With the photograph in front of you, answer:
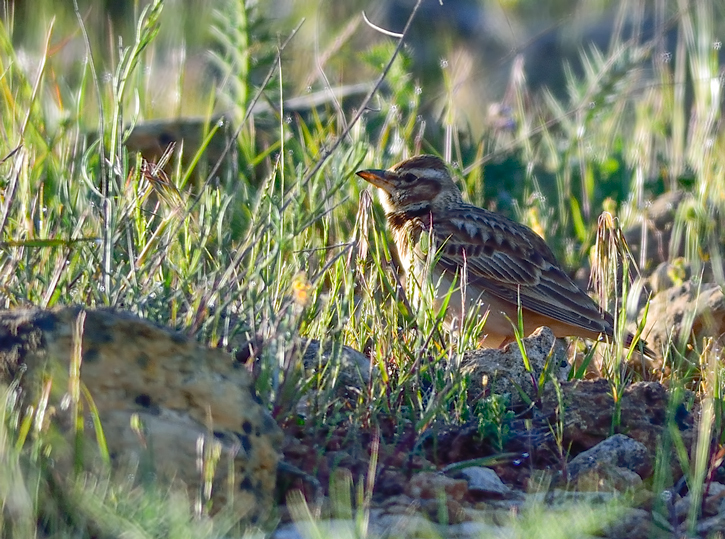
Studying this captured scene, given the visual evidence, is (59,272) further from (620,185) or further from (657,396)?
(620,185)

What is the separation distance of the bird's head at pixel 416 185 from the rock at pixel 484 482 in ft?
10.4

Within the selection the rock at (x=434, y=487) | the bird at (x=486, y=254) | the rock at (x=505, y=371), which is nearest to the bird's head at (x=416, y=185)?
the bird at (x=486, y=254)

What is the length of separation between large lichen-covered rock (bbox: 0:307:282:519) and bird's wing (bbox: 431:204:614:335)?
348cm

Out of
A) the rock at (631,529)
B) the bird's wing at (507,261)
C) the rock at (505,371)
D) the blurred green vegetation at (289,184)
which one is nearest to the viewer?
the rock at (631,529)

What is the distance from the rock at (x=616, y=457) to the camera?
3.48 metres

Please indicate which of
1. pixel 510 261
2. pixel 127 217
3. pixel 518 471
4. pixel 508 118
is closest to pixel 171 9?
pixel 508 118

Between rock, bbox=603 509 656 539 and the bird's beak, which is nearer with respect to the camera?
rock, bbox=603 509 656 539

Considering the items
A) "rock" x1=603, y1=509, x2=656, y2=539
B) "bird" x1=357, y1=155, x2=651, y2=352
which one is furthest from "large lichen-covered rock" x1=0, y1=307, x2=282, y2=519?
"bird" x1=357, y1=155, x2=651, y2=352

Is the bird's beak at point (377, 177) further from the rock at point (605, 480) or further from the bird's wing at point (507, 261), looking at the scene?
the rock at point (605, 480)

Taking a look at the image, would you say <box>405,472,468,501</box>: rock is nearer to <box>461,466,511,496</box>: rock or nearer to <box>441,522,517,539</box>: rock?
<box>461,466,511,496</box>: rock

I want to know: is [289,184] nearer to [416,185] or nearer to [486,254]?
[416,185]

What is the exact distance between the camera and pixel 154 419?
2861 millimetres

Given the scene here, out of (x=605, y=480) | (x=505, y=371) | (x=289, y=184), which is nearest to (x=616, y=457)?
(x=605, y=480)

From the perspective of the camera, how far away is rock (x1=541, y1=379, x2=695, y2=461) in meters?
3.71
